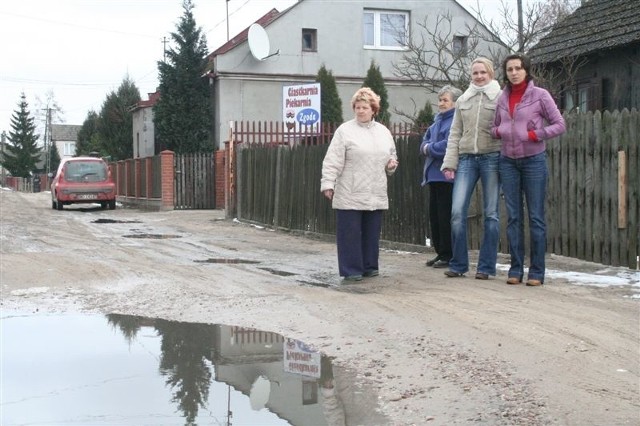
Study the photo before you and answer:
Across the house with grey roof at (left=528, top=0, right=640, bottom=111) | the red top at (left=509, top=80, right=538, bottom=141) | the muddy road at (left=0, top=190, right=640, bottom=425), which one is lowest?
the muddy road at (left=0, top=190, right=640, bottom=425)

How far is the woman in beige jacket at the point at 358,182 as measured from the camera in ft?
26.1

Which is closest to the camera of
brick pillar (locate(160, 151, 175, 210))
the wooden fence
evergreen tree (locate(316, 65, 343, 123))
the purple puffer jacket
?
the purple puffer jacket

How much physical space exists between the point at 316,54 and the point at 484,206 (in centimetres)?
2616

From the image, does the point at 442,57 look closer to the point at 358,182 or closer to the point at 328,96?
the point at 328,96

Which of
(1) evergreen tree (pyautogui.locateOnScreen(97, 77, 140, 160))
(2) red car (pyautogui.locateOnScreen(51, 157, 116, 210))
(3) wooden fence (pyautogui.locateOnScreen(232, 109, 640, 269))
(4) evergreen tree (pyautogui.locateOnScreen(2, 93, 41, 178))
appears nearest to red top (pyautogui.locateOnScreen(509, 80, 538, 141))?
(3) wooden fence (pyautogui.locateOnScreen(232, 109, 640, 269))

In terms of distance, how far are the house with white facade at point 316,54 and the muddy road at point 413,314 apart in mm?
21486

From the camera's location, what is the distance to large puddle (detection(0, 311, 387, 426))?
407 centimetres

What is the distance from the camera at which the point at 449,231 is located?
339 inches

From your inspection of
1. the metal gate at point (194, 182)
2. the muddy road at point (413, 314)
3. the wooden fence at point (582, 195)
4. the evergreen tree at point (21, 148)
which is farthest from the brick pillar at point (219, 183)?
the evergreen tree at point (21, 148)

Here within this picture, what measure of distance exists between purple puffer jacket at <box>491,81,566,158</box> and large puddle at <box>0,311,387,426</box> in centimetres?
296

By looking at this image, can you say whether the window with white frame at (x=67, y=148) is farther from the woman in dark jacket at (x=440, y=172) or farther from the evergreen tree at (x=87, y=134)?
the woman in dark jacket at (x=440, y=172)

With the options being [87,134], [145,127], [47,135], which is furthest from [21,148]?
[145,127]

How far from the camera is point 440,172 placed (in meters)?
8.52

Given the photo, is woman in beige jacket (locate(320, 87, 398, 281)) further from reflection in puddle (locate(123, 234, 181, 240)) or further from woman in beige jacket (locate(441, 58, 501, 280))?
reflection in puddle (locate(123, 234, 181, 240))
